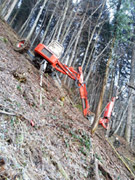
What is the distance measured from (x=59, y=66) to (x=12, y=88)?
4178mm

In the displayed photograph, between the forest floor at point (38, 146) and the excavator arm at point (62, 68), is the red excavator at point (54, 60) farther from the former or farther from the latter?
the forest floor at point (38, 146)

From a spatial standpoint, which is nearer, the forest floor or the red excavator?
the forest floor

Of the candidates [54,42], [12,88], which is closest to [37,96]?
[12,88]

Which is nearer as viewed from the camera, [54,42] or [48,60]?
[48,60]

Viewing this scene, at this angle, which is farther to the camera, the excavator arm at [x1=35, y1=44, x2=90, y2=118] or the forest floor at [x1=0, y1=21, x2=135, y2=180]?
the excavator arm at [x1=35, y1=44, x2=90, y2=118]

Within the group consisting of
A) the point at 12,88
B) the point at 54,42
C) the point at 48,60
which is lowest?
the point at 12,88

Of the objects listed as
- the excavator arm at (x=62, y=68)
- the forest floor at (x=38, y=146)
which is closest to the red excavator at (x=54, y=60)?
the excavator arm at (x=62, y=68)

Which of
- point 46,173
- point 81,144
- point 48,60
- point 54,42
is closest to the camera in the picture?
point 46,173

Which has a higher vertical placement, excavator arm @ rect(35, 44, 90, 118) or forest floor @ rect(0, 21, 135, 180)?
excavator arm @ rect(35, 44, 90, 118)

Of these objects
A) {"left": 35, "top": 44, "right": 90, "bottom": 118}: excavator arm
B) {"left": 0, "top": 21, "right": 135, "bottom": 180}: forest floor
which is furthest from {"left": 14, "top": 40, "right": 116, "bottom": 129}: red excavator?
{"left": 0, "top": 21, "right": 135, "bottom": 180}: forest floor

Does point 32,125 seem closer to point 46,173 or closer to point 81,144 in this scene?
point 46,173

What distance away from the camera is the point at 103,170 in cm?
393

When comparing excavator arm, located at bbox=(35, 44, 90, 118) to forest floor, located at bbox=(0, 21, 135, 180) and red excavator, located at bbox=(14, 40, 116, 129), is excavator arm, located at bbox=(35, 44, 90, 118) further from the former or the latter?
forest floor, located at bbox=(0, 21, 135, 180)

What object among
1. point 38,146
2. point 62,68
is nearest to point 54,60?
point 62,68
